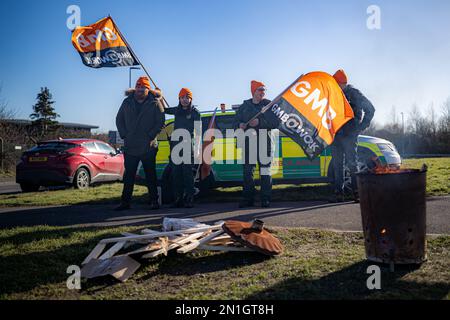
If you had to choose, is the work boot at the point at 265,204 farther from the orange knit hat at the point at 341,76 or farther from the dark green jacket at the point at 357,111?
the orange knit hat at the point at 341,76

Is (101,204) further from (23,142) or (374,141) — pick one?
(23,142)

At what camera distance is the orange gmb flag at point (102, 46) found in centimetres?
888

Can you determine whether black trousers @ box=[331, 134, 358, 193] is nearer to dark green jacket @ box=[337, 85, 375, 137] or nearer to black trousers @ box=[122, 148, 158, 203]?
dark green jacket @ box=[337, 85, 375, 137]

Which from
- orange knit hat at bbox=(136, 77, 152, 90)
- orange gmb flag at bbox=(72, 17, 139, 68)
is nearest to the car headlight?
orange knit hat at bbox=(136, 77, 152, 90)

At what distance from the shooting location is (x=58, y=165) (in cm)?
1135

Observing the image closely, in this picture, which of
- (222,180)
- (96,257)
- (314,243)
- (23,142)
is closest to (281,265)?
(314,243)

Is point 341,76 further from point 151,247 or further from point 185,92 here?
point 151,247

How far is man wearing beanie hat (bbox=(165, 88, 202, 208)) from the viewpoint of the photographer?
7562mm

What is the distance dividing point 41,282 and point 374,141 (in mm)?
7170

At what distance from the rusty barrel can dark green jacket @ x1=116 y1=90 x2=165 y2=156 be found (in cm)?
473

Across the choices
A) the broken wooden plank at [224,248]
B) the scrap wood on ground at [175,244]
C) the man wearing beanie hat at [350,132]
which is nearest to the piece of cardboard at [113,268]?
the scrap wood on ground at [175,244]

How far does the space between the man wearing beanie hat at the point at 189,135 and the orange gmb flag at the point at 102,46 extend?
2328 mm

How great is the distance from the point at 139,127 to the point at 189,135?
952 mm
